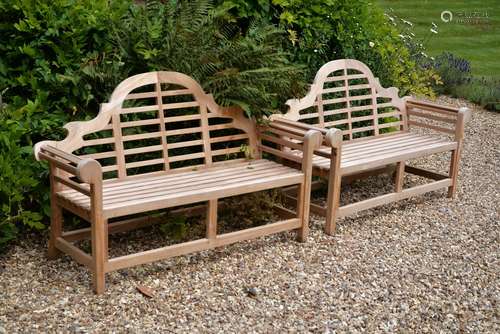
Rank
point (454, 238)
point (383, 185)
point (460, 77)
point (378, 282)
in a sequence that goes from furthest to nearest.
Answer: point (460, 77)
point (383, 185)
point (454, 238)
point (378, 282)

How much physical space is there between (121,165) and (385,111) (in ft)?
9.79

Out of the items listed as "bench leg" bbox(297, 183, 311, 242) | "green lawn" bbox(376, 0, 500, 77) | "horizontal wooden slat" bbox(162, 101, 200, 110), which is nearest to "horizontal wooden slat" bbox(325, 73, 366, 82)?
"bench leg" bbox(297, 183, 311, 242)

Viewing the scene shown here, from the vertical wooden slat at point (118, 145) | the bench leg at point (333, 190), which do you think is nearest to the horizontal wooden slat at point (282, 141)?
the bench leg at point (333, 190)

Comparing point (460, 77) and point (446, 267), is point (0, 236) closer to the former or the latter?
point (446, 267)

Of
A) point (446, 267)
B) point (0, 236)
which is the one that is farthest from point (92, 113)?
point (446, 267)

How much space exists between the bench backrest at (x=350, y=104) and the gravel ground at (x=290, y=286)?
844mm

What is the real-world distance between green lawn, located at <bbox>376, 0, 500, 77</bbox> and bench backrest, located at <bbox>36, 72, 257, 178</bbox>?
9.11 metres

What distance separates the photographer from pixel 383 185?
6316mm

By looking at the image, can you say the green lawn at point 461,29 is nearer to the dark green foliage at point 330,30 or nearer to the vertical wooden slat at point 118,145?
the dark green foliage at point 330,30

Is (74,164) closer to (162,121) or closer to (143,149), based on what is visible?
(143,149)
